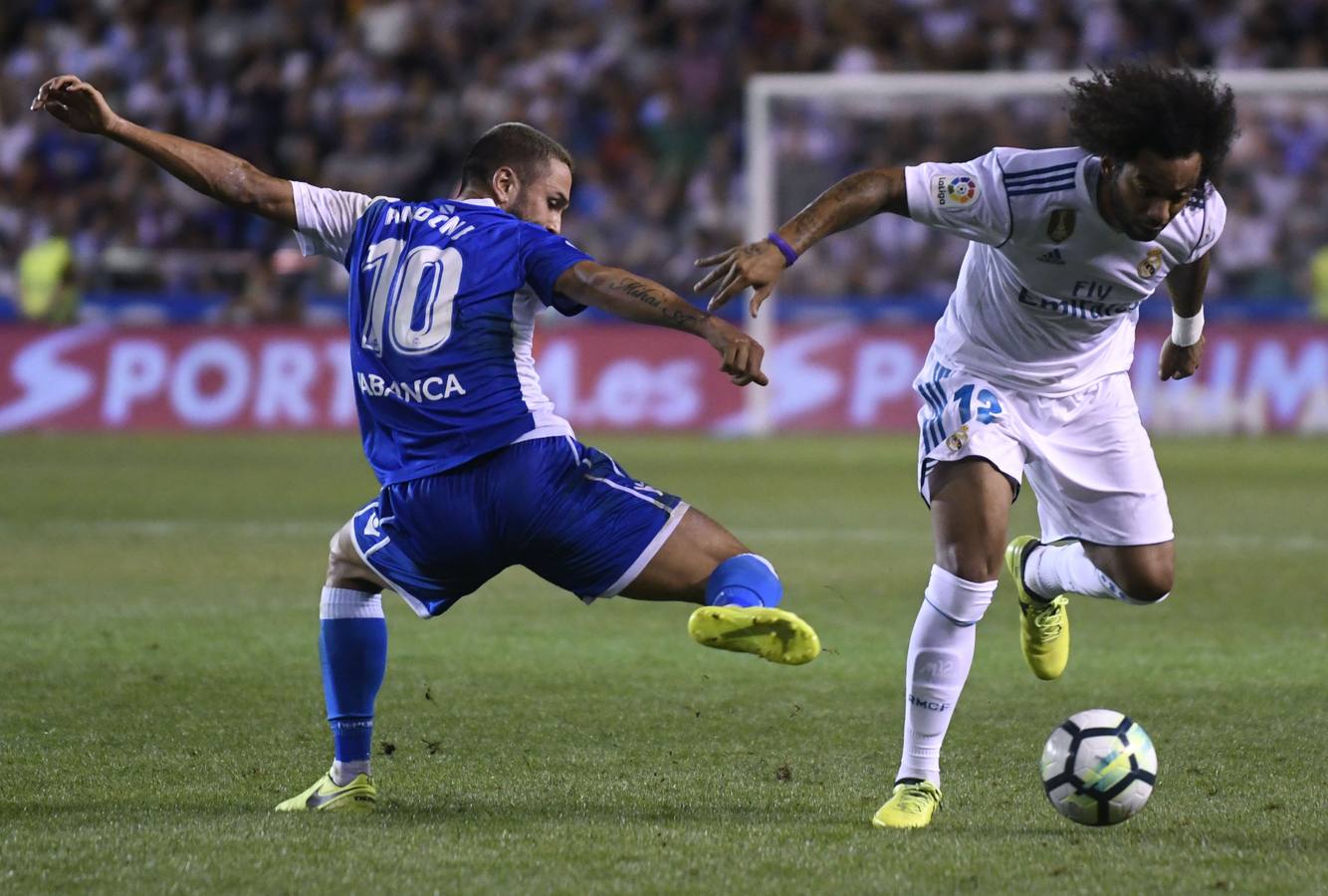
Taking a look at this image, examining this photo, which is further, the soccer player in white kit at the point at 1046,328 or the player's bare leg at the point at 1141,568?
the player's bare leg at the point at 1141,568

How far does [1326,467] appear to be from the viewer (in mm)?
15461

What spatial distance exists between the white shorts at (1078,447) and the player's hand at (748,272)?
37.3 inches

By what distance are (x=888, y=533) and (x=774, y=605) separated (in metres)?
7.06

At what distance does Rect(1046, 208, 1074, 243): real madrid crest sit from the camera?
16.0ft

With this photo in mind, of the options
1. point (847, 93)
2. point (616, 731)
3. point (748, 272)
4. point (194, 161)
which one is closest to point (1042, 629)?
point (616, 731)

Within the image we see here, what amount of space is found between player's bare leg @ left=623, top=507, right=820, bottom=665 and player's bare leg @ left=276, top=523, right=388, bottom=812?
70cm

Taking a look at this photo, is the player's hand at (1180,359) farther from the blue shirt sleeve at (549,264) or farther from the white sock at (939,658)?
the blue shirt sleeve at (549,264)

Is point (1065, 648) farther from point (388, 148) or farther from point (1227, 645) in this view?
point (388, 148)

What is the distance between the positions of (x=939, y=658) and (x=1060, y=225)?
3.75 ft

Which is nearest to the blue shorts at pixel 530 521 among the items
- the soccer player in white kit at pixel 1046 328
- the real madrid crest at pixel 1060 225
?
the soccer player in white kit at pixel 1046 328

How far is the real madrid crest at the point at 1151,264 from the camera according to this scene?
5055mm

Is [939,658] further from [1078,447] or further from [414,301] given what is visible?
[414,301]

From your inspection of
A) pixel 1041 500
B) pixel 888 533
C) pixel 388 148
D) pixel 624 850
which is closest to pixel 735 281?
pixel 624 850

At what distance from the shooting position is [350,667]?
4.89 metres
